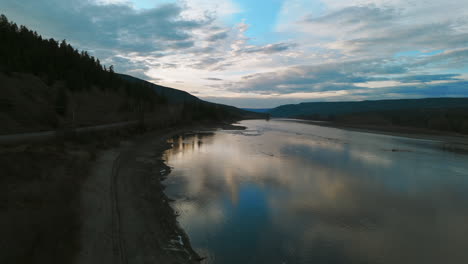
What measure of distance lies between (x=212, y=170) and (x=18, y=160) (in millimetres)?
10165

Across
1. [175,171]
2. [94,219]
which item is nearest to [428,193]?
[175,171]

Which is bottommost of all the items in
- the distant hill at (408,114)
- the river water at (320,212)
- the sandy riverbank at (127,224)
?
the river water at (320,212)

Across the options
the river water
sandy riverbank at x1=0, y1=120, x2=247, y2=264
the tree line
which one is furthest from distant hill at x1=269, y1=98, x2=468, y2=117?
sandy riverbank at x1=0, y1=120, x2=247, y2=264

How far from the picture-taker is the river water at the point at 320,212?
685 cm

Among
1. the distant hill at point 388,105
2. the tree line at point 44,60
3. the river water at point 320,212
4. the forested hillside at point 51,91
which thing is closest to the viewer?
the river water at point 320,212

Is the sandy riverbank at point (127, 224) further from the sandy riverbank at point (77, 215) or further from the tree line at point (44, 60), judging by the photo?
the tree line at point (44, 60)

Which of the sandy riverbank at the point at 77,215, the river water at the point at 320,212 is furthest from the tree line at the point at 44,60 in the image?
the river water at the point at 320,212

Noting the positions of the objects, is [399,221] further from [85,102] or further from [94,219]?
[85,102]

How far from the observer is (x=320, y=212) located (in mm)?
9547

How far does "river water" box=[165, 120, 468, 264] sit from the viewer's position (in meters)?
6.85

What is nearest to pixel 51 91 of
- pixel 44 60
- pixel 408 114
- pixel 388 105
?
pixel 44 60

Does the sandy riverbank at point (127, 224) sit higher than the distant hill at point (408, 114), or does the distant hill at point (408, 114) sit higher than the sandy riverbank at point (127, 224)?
the distant hill at point (408, 114)

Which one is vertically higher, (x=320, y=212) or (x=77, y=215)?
(x=77, y=215)

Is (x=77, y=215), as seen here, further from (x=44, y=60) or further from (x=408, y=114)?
(x=408, y=114)
